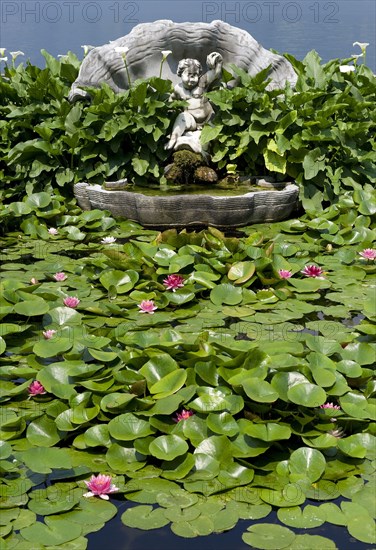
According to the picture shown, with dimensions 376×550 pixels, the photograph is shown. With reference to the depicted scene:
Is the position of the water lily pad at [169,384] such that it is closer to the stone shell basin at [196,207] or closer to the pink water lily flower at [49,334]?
the pink water lily flower at [49,334]

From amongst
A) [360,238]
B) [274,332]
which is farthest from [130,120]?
[274,332]

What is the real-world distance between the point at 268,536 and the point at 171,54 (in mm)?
5157

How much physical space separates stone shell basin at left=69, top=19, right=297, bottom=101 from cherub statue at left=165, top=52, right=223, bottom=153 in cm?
19

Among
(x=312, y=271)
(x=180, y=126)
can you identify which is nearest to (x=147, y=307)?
(x=312, y=271)

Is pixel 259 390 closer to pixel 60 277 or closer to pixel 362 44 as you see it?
pixel 60 277

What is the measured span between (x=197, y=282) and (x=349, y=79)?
309 cm

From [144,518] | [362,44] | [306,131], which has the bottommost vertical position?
[144,518]

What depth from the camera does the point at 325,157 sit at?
21.2 feet

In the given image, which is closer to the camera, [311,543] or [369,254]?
[311,543]

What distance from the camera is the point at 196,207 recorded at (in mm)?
6133

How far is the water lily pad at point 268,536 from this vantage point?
8.63 ft

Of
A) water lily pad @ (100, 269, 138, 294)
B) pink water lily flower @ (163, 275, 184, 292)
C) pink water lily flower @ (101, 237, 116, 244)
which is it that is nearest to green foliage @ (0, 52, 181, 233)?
pink water lily flower @ (101, 237, 116, 244)

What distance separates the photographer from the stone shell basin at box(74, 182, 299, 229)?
20.0 ft

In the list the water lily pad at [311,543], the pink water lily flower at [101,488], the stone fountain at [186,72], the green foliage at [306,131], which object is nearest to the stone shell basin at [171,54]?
the stone fountain at [186,72]
